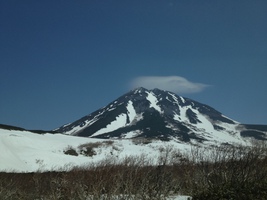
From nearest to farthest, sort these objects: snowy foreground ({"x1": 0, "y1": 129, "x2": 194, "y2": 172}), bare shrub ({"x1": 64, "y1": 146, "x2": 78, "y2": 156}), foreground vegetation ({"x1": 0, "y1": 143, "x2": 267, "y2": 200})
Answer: foreground vegetation ({"x1": 0, "y1": 143, "x2": 267, "y2": 200}) → snowy foreground ({"x1": 0, "y1": 129, "x2": 194, "y2": 172}) → bare shrub ({"x1": 64, "y1": 146, "x2": 78, "y2": 156})

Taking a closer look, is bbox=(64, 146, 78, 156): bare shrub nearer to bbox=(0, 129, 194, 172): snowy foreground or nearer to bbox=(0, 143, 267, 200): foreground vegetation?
bbox=(0, 129, 194, 172): snowy foreground

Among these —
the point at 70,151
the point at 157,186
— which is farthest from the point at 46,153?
the point at 157,186

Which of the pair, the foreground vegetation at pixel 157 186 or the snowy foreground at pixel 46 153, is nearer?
the foreground vegetation at pixel 157 186

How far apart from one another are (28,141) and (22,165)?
493 inches

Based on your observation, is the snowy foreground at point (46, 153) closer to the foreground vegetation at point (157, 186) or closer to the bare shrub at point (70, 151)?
the bare shrub at point (70, 151)

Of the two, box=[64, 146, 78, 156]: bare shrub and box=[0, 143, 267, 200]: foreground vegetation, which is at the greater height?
box=[64, 146, 78, 156]: bare shrub

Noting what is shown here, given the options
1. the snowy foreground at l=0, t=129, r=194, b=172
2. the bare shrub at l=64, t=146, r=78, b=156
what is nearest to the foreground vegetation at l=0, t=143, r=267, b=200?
the snowy foreground at l=0, t=129, r=194, b=172

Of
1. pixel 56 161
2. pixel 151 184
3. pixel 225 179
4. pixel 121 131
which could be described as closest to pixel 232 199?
pixel 225 179

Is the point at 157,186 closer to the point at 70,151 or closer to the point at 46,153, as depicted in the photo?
the point at 46,153

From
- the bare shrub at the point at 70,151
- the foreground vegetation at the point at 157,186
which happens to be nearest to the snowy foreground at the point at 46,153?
the bare shrub at the point at 70,151

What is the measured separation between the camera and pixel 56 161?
118 ft

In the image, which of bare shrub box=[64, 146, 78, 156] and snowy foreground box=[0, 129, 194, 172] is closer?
snowy foreground box=[0, 129, 194, 172]

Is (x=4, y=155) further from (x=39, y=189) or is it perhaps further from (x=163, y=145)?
(x=163, y=145)

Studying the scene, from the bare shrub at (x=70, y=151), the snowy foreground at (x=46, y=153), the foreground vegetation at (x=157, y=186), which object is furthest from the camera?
the bare shrub at (x=70, y=151)
